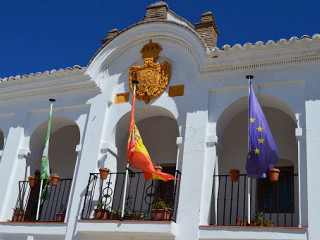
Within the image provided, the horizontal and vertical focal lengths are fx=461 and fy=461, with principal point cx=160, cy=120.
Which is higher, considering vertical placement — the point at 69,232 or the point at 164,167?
the point at 164,167

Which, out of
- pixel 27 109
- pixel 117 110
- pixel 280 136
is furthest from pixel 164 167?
pixel 27 109

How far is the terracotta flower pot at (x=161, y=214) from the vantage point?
384 inches

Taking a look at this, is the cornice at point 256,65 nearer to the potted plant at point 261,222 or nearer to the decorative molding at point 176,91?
the decorative molding at point 176,91

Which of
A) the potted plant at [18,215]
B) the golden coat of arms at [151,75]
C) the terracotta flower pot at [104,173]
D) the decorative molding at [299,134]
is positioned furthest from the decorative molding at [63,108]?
the decorative molding at [299,134]

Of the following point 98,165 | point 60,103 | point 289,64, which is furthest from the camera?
point 60,103

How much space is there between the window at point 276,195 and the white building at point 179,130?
25mm

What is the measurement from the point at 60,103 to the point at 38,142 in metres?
1.35

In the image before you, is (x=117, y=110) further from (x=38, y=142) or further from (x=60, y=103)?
(x=38, y=142)

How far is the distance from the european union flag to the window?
195 cm

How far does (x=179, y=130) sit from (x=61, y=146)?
499cm

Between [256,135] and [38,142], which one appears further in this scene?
[38,142]

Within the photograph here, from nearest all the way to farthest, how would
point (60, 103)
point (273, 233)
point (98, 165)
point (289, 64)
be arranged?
point (273, 233) → point (289, 64) → point (98, 165) → point (60, 103)

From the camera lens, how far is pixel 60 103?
40.8ft

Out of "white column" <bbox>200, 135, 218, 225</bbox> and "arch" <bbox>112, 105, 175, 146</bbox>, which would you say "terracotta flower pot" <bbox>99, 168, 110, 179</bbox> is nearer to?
"arch" <bbox>112, 105, 175, 146</bbox>
